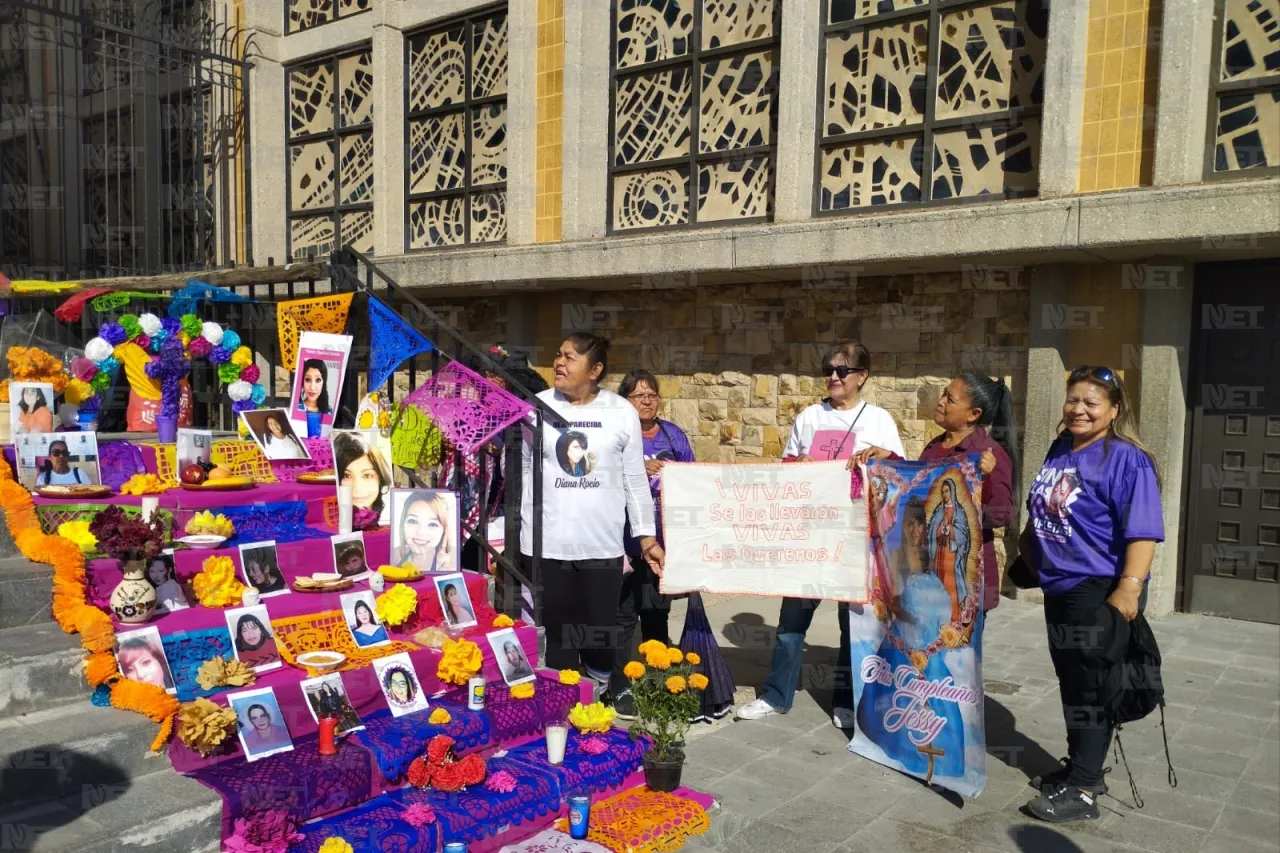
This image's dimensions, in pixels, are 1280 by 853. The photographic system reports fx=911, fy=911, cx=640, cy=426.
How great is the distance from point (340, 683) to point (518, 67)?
8543mm

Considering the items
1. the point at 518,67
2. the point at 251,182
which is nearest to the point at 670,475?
the point at 518,67

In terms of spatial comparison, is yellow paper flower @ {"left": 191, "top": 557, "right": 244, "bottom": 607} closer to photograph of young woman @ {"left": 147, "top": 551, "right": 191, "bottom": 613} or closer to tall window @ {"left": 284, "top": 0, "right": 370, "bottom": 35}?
photograph of young woman @ {"left": 147, "top": 551, "right": 191, "bottom": 613}

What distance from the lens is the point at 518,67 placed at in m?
10.8

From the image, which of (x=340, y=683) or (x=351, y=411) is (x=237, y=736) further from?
(x=351, y=411)

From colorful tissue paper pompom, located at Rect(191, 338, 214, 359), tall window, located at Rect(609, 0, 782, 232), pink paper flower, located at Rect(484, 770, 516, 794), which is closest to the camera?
pink paper flower, located at Rect(484, 770, 516, 794)

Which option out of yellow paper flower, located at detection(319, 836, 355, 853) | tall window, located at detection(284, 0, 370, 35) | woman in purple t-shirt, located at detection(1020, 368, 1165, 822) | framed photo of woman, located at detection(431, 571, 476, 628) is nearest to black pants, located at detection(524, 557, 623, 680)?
framed photo of woman, located at detection(431, 571, 476, 628)

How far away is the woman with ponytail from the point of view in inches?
179

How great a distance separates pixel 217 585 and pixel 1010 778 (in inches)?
161

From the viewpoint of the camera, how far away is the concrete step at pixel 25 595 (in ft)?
13.8

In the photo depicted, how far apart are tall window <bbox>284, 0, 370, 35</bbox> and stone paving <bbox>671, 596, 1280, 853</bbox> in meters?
10.6

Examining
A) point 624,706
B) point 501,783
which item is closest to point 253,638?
point 501,783

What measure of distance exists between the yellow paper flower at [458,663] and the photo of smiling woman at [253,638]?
78 cm

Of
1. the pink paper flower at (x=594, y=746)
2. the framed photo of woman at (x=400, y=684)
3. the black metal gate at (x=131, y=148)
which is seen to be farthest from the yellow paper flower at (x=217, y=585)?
the black metal gate at (x=131, y=148)

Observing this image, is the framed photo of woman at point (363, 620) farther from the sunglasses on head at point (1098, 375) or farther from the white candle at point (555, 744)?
the sunglasses on head at point (1098, 375)
